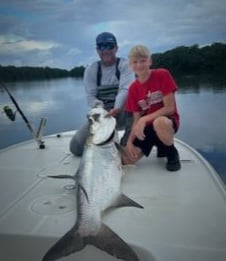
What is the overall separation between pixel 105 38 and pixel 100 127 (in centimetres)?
124

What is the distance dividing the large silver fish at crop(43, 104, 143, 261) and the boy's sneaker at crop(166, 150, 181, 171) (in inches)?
16.4

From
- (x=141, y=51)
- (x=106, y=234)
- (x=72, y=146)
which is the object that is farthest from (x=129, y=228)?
(x=72, y=146)

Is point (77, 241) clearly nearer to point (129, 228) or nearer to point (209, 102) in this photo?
point (129, 228)

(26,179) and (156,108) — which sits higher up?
(156,108)

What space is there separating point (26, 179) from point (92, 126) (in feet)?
2.12

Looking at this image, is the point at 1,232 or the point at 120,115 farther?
the point at 120,115

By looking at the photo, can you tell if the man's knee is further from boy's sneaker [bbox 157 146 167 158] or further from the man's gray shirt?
boy's sneaker [bbox 157 146 167 158]

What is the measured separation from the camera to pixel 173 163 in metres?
2.91

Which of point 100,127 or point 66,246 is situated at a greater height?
point 100,127

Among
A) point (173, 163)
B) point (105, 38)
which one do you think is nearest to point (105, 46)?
point (105, 38)

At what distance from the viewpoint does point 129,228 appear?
6.38 ft

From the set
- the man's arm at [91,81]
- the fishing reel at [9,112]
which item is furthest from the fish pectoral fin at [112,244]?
the fishing reel at [9,112]

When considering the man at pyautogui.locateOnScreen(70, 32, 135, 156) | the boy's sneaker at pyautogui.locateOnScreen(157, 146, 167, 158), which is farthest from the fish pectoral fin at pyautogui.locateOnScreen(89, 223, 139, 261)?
the man at pyautogui.locateOnScreen(70, 32, 135, 156)

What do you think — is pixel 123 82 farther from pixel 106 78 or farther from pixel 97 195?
pixel 97 195
